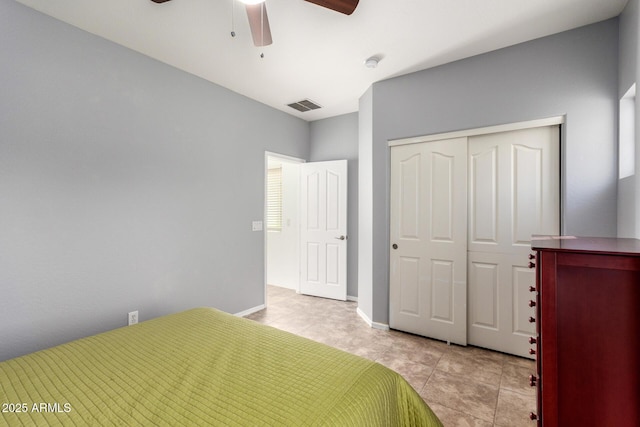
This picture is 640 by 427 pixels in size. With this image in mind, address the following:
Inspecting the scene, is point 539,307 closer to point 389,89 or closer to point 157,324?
point 157,324

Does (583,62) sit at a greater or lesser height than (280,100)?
lesser

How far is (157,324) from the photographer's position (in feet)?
5.80

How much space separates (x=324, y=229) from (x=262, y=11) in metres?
3.03

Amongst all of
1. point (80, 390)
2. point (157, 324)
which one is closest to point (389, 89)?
point (157, 324)

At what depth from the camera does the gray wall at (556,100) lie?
2.08 meters

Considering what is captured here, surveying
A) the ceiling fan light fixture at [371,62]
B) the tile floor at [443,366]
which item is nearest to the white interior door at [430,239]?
the tile floor at [443,366]

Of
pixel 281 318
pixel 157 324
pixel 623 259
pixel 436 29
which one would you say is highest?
pixel 436 29

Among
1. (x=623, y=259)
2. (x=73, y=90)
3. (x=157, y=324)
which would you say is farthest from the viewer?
(x=73, y=90)

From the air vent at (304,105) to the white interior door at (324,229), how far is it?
0.80 m

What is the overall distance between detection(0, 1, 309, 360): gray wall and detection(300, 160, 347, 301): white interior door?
1245mm

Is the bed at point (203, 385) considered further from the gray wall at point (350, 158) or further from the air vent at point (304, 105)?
the air vent at point (304, 105)

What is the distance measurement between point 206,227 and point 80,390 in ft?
6.72

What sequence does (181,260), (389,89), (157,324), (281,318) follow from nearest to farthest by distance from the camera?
(157,324) → (181,260) → (389,89) → (281,318)

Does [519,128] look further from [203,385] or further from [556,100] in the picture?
[203,385]
